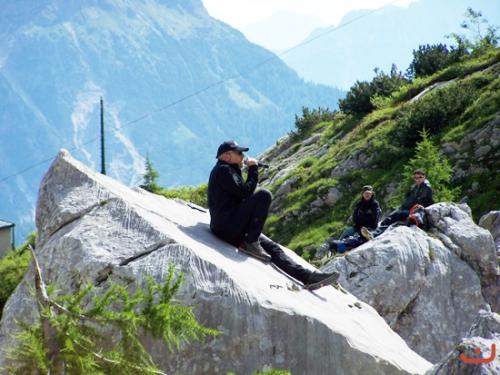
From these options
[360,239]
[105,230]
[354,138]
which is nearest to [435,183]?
[360,239]

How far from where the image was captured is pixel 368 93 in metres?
42.2

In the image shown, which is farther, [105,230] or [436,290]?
[436,290]

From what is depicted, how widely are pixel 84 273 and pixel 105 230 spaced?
0.70 metres

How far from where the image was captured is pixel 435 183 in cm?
2461

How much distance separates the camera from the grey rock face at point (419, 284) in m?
15.8

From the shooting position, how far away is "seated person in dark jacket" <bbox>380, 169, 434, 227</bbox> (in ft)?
64.2

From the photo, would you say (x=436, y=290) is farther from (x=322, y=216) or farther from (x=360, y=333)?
(x=322, y=216)

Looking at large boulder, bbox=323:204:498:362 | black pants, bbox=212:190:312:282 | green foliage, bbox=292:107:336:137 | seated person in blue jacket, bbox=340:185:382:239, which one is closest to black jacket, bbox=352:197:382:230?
seated person in blue jacket, bbox=340:185:382:239

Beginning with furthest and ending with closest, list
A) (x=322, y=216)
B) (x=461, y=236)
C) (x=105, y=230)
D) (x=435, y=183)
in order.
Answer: (x=322, y=216)
(x=435, y=183)
(x=461, y=236)
(x=105, y=230)

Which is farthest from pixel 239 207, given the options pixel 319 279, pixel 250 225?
pixel 319 279

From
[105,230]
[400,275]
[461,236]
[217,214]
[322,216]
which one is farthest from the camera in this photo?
[322,216]

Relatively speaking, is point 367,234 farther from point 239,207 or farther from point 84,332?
point 84,332

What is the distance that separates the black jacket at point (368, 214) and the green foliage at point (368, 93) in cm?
2042

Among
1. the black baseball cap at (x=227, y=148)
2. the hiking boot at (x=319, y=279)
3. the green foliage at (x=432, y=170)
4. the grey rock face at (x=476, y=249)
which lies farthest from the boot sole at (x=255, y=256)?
the green foliage at (x=432, y=170)
